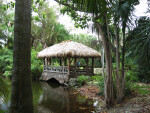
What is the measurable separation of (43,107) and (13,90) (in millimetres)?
3303

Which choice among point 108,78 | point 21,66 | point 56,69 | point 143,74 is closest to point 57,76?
point 56,69

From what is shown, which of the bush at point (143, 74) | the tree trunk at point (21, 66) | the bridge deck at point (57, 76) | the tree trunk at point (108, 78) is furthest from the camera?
the bridge deck at point (57, 76)

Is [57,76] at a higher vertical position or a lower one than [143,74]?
lower

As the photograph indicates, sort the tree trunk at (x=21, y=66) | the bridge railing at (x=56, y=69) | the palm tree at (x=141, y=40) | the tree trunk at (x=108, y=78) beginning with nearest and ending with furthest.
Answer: the tree trunk at (x=21, y=66) < the palm tree at (x=141, y=40) < the tree trunk at (x=108, y=78) < the bridge railing at (x=56, y=69)

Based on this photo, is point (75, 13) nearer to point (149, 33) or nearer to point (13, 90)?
point (149, 33)

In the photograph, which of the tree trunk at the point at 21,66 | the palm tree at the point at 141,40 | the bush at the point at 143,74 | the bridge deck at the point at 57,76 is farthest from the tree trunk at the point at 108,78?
the bridge deck at the point at 57,76

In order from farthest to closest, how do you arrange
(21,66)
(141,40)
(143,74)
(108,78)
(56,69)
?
(56,69), (143,74), (108,78), (141,40), (21,66)

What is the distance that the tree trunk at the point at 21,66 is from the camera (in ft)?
7.82

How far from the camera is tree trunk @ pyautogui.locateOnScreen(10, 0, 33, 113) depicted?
7.82ft

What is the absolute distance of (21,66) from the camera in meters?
2.39

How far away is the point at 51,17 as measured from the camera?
18.2 meters

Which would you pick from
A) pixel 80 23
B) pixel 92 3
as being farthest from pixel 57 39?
pixel 92 3

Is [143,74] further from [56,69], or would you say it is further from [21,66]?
[21,66]

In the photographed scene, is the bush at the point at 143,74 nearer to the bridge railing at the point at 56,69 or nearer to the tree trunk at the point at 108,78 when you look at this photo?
the tree trunk at the point at 108,78
